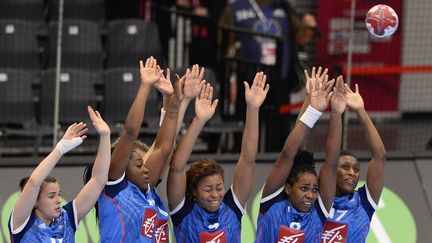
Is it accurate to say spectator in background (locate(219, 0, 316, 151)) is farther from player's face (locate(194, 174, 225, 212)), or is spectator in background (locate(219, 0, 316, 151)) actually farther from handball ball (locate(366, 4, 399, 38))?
player's face (locate(194, 174, 225, 212))

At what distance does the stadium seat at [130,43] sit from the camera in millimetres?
13898

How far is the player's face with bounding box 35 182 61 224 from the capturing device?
861cm

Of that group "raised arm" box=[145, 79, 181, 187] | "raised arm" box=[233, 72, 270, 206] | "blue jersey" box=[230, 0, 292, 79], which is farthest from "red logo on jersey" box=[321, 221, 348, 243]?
"blue jersey" box=[230, 0, 292, 79]

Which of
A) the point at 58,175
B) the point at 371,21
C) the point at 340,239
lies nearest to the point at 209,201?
the point at 340,239

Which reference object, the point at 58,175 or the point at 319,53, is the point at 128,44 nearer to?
the point at 58,175

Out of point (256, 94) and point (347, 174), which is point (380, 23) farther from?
point (256, 94)

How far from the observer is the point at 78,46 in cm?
1369

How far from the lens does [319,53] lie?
17.3m

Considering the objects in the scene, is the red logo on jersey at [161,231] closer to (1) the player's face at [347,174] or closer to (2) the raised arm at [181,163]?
(2) the raised arm at [181,163]

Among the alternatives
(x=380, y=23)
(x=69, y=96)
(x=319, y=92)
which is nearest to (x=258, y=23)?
(x=69, y=96)

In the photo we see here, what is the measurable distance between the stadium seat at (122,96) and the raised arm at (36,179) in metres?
4.49

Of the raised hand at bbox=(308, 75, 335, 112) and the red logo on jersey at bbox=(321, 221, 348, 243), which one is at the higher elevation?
the raised hand at bbox=(308, 75, 335, 112)

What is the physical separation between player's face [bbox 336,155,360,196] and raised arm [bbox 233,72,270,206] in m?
0.77

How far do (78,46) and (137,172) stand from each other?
16.4ft
